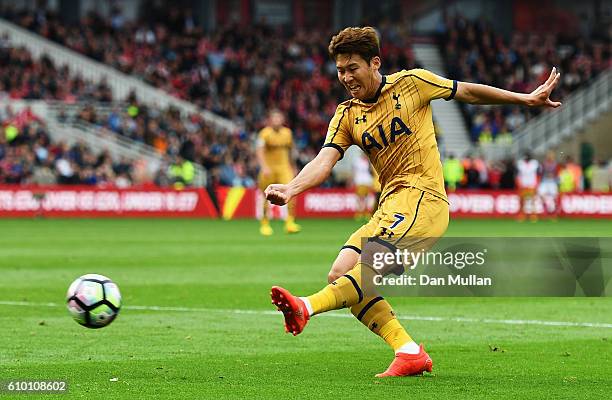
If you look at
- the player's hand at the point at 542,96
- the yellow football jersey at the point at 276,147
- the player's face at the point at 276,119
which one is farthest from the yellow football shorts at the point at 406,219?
the yellow football jersey at the point at 276,147

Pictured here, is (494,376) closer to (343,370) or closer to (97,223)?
(343,370)

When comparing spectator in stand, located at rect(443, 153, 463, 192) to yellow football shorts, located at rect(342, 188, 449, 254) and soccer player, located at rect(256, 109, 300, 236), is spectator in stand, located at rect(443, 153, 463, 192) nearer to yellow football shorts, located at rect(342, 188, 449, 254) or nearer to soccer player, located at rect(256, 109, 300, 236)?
soccer player, located at rect(256, 109, 300, 236)

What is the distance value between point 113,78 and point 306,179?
3449cm

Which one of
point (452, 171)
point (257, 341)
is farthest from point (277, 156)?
point (257, 341)

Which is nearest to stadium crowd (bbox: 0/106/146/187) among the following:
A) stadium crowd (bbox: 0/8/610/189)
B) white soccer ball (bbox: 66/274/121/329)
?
stadium crowd (bbox: 0/8/610/189)

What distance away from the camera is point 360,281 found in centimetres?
762

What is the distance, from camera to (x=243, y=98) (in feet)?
142

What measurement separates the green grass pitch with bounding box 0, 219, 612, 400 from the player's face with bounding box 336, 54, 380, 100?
185 cm

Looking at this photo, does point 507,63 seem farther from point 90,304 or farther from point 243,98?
point 90,304

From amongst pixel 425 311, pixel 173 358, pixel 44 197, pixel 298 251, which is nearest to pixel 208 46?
pixel 44 197

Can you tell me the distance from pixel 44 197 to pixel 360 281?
27762 mm

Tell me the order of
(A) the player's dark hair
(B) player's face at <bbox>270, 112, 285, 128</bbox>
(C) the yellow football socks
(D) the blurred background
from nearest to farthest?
(C) the yellow football socks
(A) the player's dark hair
(B) player's face at <bbox>270, 112, 285, 128</bbox>
(D) the blurred background

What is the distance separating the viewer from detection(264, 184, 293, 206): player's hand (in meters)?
7.33

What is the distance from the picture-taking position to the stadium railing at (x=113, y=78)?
41406 mm
